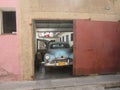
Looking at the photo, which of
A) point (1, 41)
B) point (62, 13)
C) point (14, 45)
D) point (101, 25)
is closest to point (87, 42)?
point (101, 25)

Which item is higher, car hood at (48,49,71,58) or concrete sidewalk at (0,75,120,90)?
car hood at (48,49,71,58)

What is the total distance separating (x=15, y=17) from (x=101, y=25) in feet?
13.1

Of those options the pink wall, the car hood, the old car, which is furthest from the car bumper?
the pink wall

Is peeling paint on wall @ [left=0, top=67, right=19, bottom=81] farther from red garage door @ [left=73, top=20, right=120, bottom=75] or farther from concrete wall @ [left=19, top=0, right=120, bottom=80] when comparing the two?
red garage door @ [left=73, top=20, right=120, bottom=75]

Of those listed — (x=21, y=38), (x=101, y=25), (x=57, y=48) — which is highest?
(x=101, y=25)

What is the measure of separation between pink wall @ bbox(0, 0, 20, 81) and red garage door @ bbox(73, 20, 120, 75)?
2662mm

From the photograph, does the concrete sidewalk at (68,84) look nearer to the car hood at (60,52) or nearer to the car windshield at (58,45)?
the car hood at (60,52)

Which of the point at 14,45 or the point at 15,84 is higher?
the point at 14,45

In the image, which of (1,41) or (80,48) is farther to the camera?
(80,48)

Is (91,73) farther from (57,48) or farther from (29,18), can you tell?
(29,18)

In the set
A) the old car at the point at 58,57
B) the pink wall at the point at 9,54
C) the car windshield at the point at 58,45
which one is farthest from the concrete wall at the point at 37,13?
the car windshield at the point at 58,45

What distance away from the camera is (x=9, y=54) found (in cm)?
763

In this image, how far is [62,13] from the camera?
798 centimetres

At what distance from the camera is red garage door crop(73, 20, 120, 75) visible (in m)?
8.34
